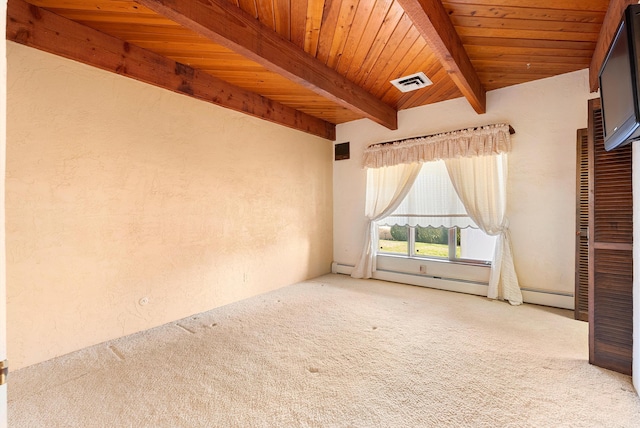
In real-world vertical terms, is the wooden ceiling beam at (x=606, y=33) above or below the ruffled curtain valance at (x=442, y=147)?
above

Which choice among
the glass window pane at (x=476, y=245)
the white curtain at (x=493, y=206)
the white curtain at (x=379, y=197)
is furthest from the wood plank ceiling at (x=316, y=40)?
the glass window pane at (x=476, y=245)

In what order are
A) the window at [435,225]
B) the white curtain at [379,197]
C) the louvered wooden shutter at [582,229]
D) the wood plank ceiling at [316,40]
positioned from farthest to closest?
the white curtain at [379,197] < the window at [435,225] < the louvered wooden shutter at [582,229] < the wood plank ceiling at [316,40]

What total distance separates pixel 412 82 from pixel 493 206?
1.72 m

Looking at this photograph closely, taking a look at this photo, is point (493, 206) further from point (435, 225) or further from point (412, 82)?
point (412, 82)

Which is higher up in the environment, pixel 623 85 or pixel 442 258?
pixel 623 85

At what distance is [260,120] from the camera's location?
11.9 feet

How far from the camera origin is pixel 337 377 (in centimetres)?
183

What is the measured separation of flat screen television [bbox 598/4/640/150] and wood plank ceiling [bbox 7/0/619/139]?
0.84 m

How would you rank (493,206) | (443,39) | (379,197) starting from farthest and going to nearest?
(379,197) < (493,206) < (443,39)

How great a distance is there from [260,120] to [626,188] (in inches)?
135

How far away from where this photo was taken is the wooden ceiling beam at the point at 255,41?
67.3 inches

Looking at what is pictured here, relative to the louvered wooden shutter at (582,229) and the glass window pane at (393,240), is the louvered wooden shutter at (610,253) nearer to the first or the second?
the louvered wooden shutter at (582,229)

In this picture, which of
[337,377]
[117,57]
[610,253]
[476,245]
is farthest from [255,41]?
[476,245]

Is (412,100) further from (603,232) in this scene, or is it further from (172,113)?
(172,113)
